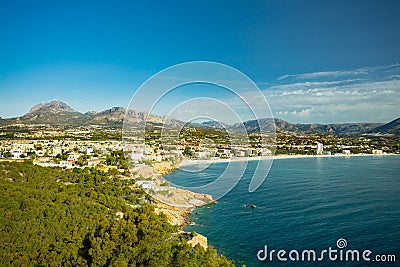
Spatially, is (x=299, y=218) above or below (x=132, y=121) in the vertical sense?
below

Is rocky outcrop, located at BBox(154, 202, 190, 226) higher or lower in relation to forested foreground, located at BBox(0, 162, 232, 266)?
lower

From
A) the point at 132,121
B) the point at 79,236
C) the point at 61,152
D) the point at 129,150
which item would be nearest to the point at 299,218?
the point at 79,236

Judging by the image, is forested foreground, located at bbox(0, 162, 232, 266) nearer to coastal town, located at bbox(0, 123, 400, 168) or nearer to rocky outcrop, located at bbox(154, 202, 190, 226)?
coastal town, located at bbox(0, 123, 400, 168)

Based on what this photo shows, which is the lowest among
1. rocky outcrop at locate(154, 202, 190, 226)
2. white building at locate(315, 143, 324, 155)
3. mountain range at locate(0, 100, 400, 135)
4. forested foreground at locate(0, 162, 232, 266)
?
rocky outcrop at locate(154, 202, 190, 226)

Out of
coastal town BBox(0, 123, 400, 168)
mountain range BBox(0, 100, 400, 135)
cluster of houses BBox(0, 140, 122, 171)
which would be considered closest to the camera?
mountain range BBox(0, 100, 400, 135)

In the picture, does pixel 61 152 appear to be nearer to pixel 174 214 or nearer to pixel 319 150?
pixel 174 214

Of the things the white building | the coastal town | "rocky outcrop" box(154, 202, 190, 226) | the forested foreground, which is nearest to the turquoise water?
"rocky outcrop" box(154, 202, 190, 226)
